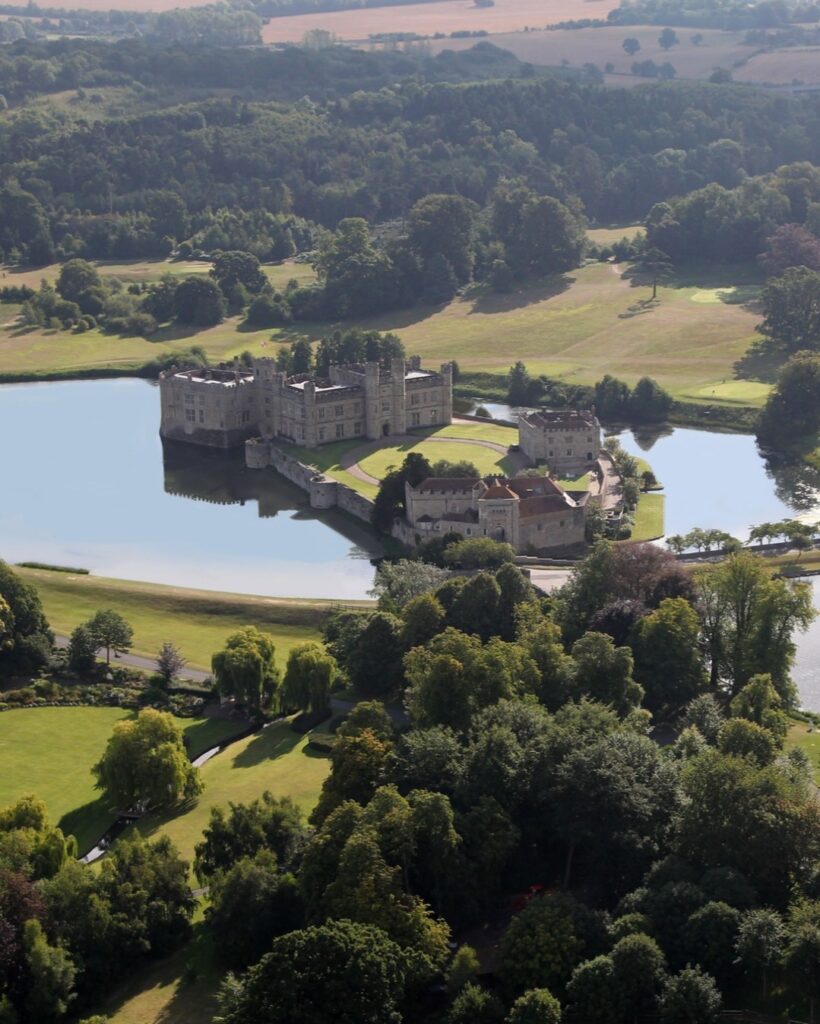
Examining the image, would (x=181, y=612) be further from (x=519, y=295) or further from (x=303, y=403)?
(x=519, y=295)

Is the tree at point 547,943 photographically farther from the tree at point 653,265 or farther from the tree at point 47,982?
the tree at point 653,265

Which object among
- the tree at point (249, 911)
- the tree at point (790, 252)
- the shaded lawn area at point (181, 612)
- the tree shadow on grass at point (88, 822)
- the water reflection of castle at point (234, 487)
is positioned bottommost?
the water reflection of castle at point (234, 487)

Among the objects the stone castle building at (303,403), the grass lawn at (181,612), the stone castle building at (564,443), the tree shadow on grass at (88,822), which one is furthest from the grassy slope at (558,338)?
the tree shadow on grass at (88,822)

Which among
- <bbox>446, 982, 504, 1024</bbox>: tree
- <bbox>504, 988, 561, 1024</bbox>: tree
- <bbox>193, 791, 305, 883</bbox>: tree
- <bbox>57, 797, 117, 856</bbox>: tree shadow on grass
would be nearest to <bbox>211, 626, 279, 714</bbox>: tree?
<bbox>57, 797, 117, 856</bbox>: tree shadow on grass

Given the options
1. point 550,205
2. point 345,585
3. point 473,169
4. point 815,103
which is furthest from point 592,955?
point 815,103

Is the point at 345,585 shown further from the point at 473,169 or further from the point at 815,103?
the point at 815,103

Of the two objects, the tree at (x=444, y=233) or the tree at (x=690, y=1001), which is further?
the tree at (x=444, y=233)
